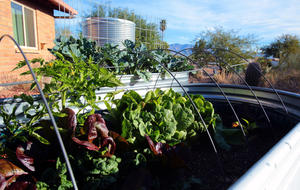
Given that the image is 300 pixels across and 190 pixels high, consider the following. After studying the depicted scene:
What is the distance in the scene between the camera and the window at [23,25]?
5246 millimetres

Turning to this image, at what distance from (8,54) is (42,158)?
495 centimetres

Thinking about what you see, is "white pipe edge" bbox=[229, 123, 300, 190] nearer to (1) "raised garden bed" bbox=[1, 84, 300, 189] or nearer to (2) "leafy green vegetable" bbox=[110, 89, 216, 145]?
(1) "raised garden bed" bbox=[1, 84, 300, 189]

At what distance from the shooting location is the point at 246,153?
139cm

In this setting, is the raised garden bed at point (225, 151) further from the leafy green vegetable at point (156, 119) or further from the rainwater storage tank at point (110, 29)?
the rainwater storage tank at point (110, 29)

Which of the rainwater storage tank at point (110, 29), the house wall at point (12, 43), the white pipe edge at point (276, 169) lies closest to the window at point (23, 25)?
the house wall at point (12, 43)

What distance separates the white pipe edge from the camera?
16.2 inches

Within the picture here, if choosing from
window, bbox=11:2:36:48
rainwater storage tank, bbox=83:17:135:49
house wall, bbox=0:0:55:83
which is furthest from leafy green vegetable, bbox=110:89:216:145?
window, bbox=11:2:36:48

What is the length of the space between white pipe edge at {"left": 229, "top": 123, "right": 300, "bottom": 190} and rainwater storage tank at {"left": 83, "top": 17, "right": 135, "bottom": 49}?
5.10 meters

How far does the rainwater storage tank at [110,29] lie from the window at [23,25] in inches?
70.4

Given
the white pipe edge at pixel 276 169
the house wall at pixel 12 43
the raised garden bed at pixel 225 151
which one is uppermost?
the house wall at pixel 12 43

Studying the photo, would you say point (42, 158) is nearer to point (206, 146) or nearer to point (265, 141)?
point (206, 146)

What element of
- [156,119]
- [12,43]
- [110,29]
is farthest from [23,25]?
[156,119]

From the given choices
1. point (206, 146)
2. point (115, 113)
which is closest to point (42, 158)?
point (115, 113)

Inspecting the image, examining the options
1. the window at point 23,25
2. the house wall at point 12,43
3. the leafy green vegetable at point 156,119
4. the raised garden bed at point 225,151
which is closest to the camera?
the raised garden bed at point 225,151
